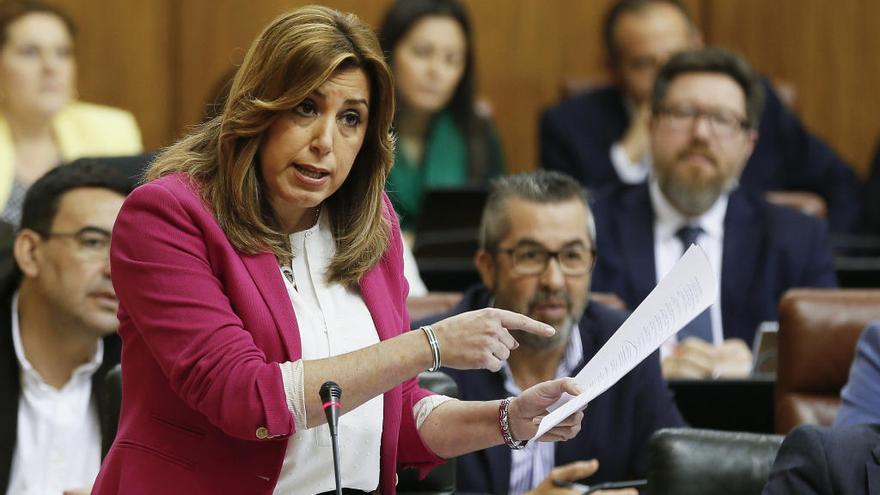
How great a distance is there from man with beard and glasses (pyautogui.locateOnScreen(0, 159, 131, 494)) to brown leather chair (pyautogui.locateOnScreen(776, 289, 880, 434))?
1.45 meters

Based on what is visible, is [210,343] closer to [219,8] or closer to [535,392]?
[535,392]

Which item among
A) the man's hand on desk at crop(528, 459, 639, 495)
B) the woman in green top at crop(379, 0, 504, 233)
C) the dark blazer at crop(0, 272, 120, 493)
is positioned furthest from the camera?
the woman in green top at crop(379, 0, 504, 233)

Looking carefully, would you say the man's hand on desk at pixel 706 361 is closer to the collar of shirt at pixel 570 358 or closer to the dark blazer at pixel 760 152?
the collar of shirt at pixel 570 358

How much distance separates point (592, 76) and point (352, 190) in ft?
14.4

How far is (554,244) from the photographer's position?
121 inches

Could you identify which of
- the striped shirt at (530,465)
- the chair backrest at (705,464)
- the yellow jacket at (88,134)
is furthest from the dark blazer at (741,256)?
the yellow jacket at (88,134)

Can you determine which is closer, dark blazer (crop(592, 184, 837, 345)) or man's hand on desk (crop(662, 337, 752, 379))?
man's hand on desk (crop(662, 337, 752, 379))

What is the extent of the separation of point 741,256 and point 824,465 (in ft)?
6.55

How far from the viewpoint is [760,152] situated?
5.32 meters

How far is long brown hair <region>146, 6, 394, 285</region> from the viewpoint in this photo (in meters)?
1.75

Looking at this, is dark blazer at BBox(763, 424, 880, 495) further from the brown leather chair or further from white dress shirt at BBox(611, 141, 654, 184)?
white dress shirt at BBox(611, 141, 654, 184)

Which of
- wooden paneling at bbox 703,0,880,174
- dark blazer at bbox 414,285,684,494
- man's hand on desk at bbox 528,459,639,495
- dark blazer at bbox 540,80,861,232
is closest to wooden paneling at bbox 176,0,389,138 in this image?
dark blazer at bbox 540,80,861,232

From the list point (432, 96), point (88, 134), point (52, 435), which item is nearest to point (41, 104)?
point (88, 134)

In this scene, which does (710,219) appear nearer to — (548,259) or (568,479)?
(548,259)
